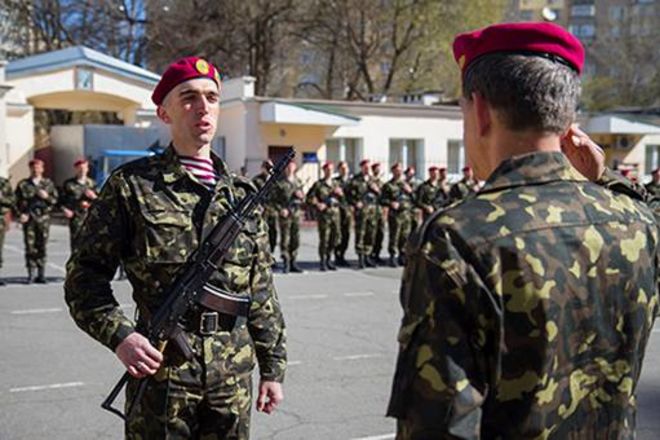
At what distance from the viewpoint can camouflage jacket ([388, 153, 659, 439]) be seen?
1376 mm

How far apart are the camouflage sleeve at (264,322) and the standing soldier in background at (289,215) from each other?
10.1 m

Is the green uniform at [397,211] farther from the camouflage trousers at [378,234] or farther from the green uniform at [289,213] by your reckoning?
the green uniform at [289,213]

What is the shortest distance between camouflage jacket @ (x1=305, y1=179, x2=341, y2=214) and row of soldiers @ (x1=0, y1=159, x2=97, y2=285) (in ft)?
13.3

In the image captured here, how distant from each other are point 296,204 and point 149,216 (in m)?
11.2

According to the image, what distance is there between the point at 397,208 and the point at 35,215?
264 inches

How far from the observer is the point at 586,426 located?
158cm

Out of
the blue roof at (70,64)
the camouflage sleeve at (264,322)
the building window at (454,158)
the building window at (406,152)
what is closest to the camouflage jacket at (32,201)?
the camouflage sleeve at (264,322)

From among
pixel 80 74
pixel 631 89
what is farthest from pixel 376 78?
pixel 631 89

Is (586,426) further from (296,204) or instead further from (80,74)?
(80,74)

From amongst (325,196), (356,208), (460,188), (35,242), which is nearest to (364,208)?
(356,208)

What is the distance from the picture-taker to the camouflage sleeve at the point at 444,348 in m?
1.35

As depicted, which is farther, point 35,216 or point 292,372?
point 35,216

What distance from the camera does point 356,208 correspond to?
14641mm

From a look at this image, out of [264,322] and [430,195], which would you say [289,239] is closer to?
[430,195]
